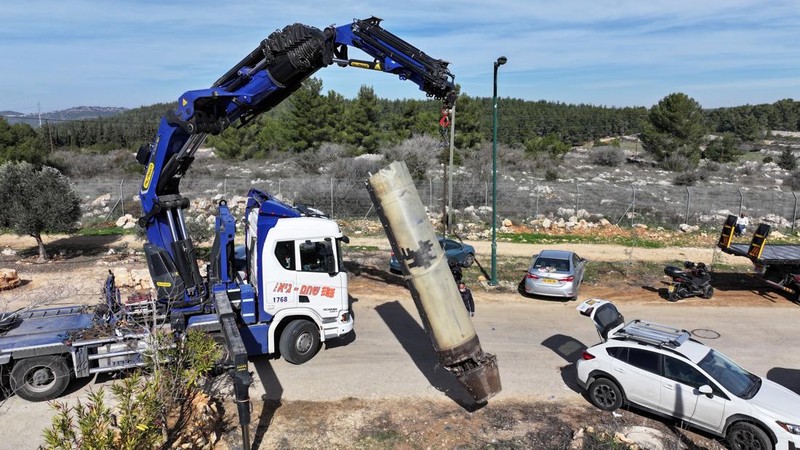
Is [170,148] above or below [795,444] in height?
above

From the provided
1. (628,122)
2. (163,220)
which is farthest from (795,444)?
(628,122)

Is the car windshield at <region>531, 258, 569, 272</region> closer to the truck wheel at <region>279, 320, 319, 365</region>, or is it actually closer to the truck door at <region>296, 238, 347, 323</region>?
the truck door at <region>296, 238, 347, 323</region>

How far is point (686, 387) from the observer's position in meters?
9.16

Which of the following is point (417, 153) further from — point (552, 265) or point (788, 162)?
point (788, 162)

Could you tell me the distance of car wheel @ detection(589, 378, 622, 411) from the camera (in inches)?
392

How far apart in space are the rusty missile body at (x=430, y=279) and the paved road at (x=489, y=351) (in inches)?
46.1

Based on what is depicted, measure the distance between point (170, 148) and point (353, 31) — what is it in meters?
4.53

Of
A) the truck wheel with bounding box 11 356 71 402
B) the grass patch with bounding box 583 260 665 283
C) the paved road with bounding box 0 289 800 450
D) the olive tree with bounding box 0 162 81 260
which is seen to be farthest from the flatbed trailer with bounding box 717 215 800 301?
the olive tree with bounding box 0 162 81 260

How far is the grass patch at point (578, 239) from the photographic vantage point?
2519 centimetres

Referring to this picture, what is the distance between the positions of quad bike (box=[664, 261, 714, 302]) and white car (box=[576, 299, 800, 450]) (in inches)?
296

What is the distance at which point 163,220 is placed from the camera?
Answer: 11.4m

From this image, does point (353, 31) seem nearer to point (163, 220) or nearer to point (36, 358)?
point (163, 220)

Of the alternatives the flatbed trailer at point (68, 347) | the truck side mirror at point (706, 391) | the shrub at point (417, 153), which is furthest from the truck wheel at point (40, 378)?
the shrub at point (417, 153)

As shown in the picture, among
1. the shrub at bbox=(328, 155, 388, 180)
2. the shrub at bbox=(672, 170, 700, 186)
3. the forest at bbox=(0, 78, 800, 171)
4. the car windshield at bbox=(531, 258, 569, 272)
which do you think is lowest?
the car windshield at bbox=(531, 258, 569, 272)
